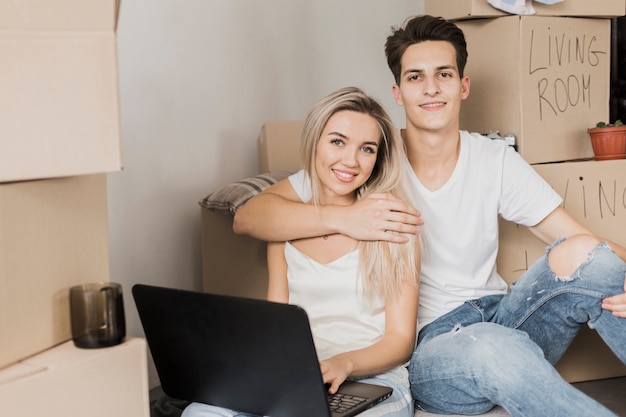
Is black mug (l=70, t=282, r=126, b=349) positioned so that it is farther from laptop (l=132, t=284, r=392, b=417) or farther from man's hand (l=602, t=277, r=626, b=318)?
man's hand (l=602, t=277, r=626, b=318)

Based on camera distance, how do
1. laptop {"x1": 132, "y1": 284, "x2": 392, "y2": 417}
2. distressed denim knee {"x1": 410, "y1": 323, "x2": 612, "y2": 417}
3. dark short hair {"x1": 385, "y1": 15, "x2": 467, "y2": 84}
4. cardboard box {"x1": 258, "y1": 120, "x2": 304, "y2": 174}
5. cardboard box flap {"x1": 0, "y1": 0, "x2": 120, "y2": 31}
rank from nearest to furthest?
1. cardboard box flap {"x1": 0, "y1": 0, "x2": 120, "y2": 31}
2. laptop {"x1": 132, "y1": 284, "x2": 392, "y2": 417}
3. distressed denim knee {"x1": 410, "y1": 323, "x2": 612, "y2": 417}
4. dark short hair {"x1": 385, "y1": 15, "x2": 467, "y2": 84}
5. cardboard box {"x1": 258, "y1": 120, "x2": 304, "y2": 174}

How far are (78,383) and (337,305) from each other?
0.60 m

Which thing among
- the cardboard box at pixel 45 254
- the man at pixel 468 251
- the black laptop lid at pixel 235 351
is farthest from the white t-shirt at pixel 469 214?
the cardboard box at pixel 45 254

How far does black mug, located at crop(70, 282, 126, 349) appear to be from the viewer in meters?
1.06

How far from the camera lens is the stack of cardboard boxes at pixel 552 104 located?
1951mm

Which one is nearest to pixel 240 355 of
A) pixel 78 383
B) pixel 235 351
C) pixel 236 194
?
pixel 235 351

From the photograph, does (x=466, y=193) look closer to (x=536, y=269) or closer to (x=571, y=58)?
(x=536, y=269)

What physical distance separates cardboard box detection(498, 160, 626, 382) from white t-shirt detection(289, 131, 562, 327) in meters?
0.19

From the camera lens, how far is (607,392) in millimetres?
1913

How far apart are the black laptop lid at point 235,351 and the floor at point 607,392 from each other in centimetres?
54

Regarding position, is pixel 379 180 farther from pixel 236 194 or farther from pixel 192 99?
pixel 192 99

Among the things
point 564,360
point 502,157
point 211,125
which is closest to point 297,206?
point 502,157

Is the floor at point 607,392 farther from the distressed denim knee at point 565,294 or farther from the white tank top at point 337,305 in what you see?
the white tank top at point 337,305

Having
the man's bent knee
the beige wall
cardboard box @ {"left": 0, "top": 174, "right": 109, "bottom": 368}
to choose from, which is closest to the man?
the man's bent knee
